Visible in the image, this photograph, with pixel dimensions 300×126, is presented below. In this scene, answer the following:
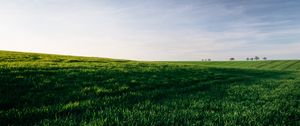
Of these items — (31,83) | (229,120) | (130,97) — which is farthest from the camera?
(31,83)

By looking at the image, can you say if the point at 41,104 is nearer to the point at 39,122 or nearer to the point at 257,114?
the point at 39,122

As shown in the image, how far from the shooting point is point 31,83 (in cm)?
1024

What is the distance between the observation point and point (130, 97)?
889 centimetres

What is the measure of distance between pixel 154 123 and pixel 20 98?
17.0 ft

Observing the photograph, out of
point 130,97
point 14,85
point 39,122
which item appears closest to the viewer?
point 39,122

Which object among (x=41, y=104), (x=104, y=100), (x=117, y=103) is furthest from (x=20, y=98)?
(x=117, y=103)

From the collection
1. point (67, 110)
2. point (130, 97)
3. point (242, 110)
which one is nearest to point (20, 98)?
point (67, 110)

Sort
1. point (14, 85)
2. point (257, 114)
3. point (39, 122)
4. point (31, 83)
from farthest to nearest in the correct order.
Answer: point (31, 83)
point (14, 85)
point (257, 114)
point (39, 122)

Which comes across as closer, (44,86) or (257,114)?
(257,114)

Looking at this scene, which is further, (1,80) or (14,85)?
(1,80)

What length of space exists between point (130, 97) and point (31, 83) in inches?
205

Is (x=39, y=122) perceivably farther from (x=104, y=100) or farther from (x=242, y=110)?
(x=242, y=110)

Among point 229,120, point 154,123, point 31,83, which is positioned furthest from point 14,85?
point 229,120

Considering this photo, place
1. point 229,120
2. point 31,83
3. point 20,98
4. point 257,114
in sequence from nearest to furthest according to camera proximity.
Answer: point 229,120 → point 257,114 → point 20,98 → point 31,83
